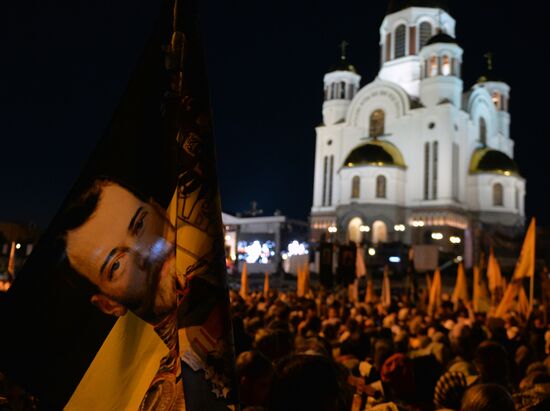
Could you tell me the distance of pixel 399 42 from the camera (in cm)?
5256

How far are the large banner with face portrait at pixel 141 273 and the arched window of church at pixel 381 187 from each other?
4303cm

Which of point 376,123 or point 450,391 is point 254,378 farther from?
point 376,123

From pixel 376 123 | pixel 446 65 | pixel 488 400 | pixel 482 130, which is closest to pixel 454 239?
pixel 376 123

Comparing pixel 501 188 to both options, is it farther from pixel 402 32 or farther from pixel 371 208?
pixel 402 32

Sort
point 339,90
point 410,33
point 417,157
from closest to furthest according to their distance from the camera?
point 417,157, point 410,33, point 339,90

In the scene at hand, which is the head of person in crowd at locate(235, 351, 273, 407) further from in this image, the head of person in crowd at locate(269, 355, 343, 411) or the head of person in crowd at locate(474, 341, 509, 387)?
the head of person in crowd at locate(474, 341, 509, 387)

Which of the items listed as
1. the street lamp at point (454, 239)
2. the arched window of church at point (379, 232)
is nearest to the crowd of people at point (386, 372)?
the street lamp at point (454, 239)

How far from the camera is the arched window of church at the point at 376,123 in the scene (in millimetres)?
48656

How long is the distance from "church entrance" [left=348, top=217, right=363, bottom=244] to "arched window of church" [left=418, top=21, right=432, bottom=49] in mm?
20091

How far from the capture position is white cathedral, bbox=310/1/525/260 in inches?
1700

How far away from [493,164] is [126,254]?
156ft

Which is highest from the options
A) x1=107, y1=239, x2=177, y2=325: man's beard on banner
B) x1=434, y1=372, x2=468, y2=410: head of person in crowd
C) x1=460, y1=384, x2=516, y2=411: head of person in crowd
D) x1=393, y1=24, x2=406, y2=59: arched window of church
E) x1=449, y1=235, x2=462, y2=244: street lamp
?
x1=393, y1=24, x2=406, y2=59: arched window of church

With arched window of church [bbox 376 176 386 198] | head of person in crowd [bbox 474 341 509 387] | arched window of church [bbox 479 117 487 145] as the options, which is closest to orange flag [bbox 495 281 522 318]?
head of person in crowd [bbox 474 341 509 387]

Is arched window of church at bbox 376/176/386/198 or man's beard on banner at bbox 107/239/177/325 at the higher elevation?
arched window of church at bbox 376/176/386/198
